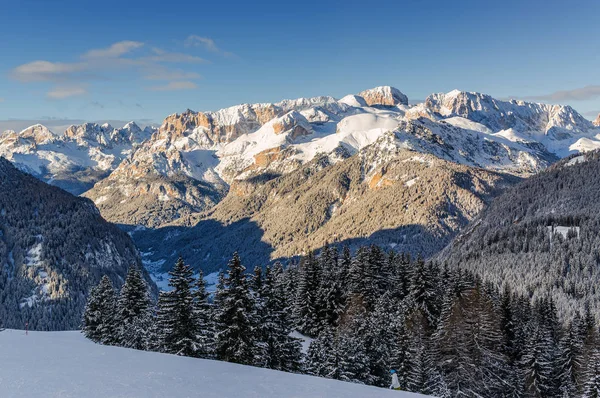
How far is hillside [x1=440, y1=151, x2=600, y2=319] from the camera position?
404ft

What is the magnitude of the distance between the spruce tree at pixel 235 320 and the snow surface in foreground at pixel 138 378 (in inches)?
423

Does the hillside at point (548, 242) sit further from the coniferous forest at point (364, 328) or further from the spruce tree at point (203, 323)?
the spruce tree at point (203, 323)

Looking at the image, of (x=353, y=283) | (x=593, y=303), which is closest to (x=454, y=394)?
(x=353, y=283)

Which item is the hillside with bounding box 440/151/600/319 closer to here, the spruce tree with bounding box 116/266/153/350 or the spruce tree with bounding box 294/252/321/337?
the spruce tree with bounding box 294/252/321/337

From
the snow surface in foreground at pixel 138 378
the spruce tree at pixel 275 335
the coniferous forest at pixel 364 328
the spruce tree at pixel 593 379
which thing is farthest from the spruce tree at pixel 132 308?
the spruce tree at pixel 593 379

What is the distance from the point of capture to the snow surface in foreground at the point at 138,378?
2112cm

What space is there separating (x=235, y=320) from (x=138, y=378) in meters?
19.2

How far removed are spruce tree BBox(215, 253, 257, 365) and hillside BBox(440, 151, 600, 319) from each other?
3421 inches

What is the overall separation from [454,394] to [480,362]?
14.3ft

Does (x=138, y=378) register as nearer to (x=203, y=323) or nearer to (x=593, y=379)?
(x=203, y=323)

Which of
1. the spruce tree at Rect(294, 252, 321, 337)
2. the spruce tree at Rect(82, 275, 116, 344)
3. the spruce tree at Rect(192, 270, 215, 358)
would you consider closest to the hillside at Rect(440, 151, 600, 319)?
the spruce tree at Rect(294, 252, 321, 337)

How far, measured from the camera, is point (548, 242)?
Answer: 488 ft

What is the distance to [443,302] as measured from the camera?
194ft

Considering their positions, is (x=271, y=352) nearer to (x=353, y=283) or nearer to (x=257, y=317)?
(x=257, y=317)
